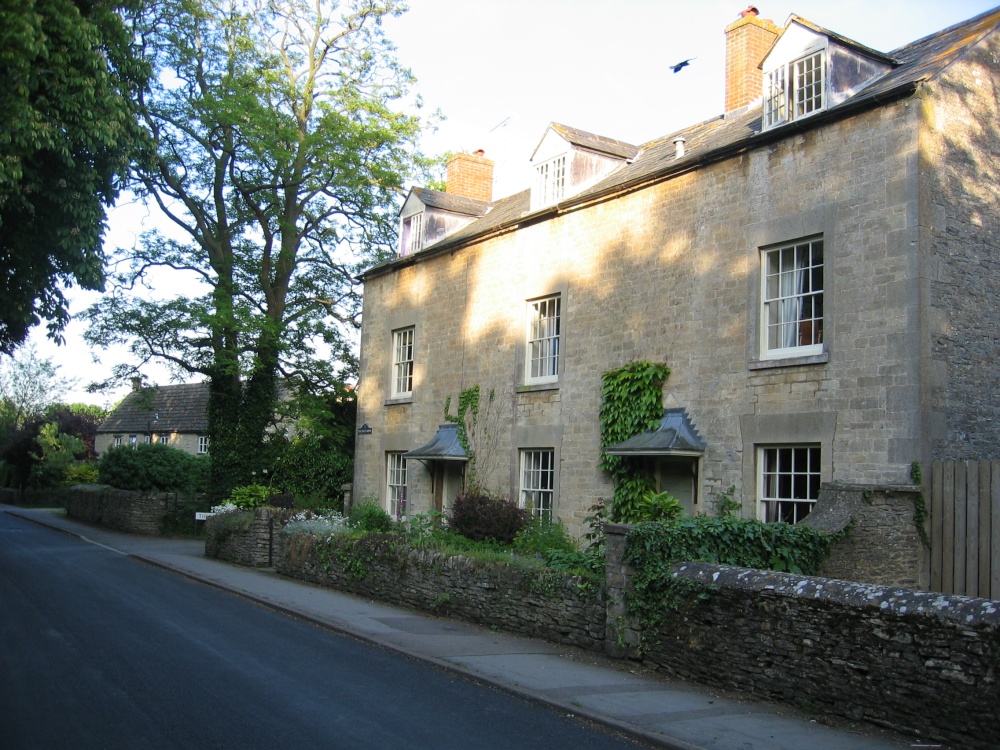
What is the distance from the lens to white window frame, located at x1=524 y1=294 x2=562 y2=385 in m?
18.7

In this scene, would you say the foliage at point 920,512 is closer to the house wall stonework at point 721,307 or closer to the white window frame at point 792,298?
the house wall stonework at point 721,307

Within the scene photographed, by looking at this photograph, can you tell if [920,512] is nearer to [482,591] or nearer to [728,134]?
[482,591]

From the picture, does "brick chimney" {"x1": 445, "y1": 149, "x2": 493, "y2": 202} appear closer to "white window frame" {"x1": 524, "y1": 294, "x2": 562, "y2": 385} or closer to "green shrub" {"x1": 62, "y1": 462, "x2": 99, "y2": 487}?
"white window frame" {"x1": 524, "y1": 294, "x2": 562, "y2": 385}

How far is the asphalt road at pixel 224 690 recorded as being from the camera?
→ 7.12m

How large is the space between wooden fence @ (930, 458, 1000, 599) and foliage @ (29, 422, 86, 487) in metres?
47.7

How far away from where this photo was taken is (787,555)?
11.1 m

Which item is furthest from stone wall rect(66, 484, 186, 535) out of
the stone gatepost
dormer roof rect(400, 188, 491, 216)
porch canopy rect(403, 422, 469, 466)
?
the stone gatepost

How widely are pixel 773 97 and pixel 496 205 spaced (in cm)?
1100

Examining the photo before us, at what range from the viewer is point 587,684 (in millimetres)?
9273

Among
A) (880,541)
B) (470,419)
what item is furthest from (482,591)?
(470,419)

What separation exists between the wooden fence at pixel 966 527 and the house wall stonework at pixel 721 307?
57cm

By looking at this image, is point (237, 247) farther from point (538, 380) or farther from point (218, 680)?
point (218, 680)

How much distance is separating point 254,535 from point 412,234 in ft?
30.1

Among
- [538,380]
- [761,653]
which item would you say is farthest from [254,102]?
[761,653]
